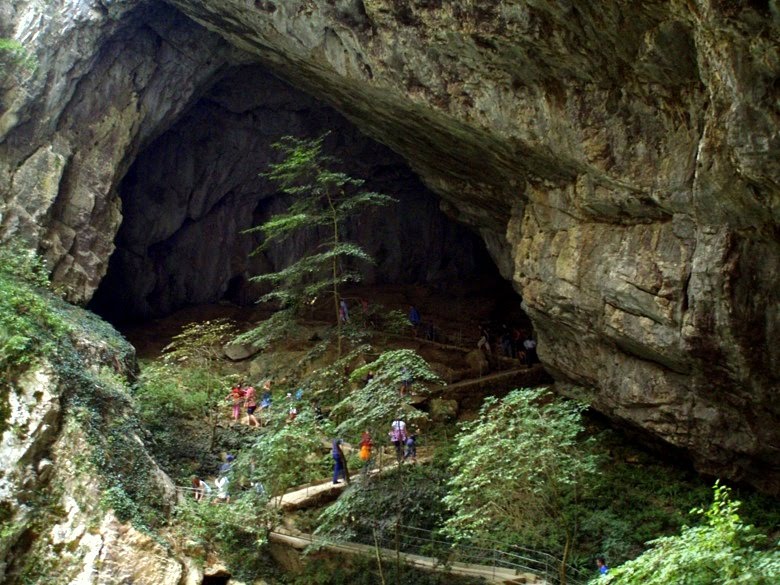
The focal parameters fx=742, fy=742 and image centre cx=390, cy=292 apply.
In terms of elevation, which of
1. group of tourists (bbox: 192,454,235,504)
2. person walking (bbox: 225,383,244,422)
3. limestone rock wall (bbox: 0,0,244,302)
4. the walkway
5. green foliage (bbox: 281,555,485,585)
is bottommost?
green foliage (bbox: 281,555,485,585)

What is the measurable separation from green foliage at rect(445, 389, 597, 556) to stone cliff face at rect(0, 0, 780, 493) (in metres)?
3.82

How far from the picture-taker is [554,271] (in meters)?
16.9

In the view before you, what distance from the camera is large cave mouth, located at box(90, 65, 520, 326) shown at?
86.1 ft

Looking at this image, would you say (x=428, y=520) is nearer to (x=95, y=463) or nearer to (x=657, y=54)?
(x=95, y=463)

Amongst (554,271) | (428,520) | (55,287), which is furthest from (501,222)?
(55,287)

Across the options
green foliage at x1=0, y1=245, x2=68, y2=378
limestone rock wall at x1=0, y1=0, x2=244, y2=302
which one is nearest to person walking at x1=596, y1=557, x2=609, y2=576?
green foliage at x1=0, y1=245, x2=68, y2=378

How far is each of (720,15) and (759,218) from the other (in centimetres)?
396

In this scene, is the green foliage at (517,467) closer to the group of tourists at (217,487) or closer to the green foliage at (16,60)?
the group of tourists at (217,487)

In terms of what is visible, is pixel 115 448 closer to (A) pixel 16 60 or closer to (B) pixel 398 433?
(B) pixel 398 433

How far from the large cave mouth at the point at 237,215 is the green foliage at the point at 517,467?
17255 millimetres

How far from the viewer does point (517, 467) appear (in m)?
10.7

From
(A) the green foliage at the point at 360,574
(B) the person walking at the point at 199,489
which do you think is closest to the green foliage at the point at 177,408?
(B) the person walking at the point at 199,489

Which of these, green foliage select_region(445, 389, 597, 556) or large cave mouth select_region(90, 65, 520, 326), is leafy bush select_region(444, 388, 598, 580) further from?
large cave mouth select_region(90, 65, 520, 326)

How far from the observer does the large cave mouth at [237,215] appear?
86.1 ft
